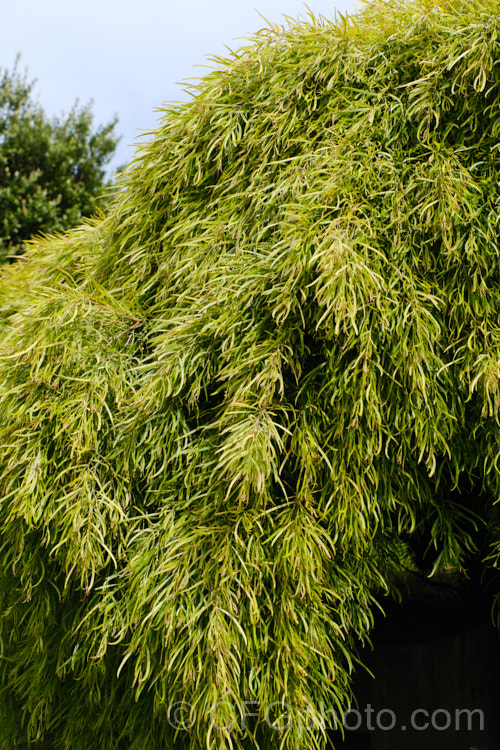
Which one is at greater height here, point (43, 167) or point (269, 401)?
point (43, 167)

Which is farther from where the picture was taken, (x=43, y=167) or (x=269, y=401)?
(x=43, y=167)

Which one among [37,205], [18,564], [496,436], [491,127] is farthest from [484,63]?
[37,205]

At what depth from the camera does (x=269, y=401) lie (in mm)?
1568

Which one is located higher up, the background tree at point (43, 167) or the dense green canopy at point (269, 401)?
the background tree at point (43, 167)

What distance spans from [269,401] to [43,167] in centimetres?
632

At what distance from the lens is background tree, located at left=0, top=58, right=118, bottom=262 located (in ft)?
21.5

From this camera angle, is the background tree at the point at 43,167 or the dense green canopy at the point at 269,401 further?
the background tree at the point at 43,167

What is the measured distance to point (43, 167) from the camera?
7.06 m

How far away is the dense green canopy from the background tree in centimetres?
465

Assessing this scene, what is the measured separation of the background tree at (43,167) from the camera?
258 inches

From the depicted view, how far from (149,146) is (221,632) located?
4.52ft

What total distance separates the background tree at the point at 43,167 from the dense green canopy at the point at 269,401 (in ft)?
15.3

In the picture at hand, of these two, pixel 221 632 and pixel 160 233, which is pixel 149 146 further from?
pixel 221 632

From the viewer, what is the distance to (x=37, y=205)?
6.48 meters
